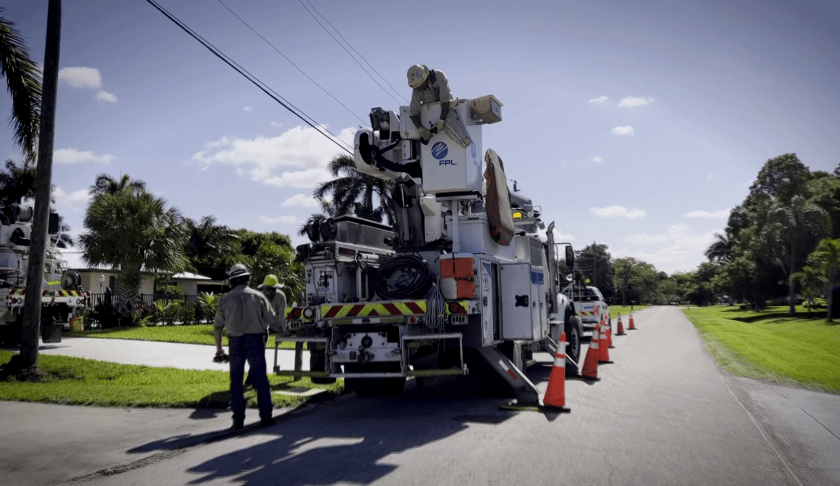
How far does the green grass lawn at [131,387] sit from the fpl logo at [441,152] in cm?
381

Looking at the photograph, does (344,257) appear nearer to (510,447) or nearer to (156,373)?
(510,447)

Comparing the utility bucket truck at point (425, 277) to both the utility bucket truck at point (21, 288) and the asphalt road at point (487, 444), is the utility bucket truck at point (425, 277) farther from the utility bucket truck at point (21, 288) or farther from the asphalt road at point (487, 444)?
the utility bucket truck at point (21, 288)

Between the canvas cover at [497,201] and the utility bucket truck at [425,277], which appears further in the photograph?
the canvas cover at [497,201]

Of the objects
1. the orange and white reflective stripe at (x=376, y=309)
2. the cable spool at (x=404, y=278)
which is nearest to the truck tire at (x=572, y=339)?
the cable spool at (x=404, y=278)

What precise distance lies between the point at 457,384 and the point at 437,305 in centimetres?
304

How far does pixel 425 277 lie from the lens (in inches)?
311

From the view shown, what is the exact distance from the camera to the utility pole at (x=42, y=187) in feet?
34.4

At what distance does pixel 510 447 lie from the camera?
5906mm

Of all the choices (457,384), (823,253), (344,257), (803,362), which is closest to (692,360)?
(803,362)

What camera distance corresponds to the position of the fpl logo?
28.5 ft

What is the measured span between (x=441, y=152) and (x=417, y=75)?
1103mm

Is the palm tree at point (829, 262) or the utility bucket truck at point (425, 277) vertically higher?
the palm tree at point (829, 262)

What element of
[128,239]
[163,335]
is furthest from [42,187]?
[128,239]

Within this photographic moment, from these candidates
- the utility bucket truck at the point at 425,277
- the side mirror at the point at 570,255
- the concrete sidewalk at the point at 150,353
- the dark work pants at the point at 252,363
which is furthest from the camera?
the concrete sidewalk at the point at 150,353
